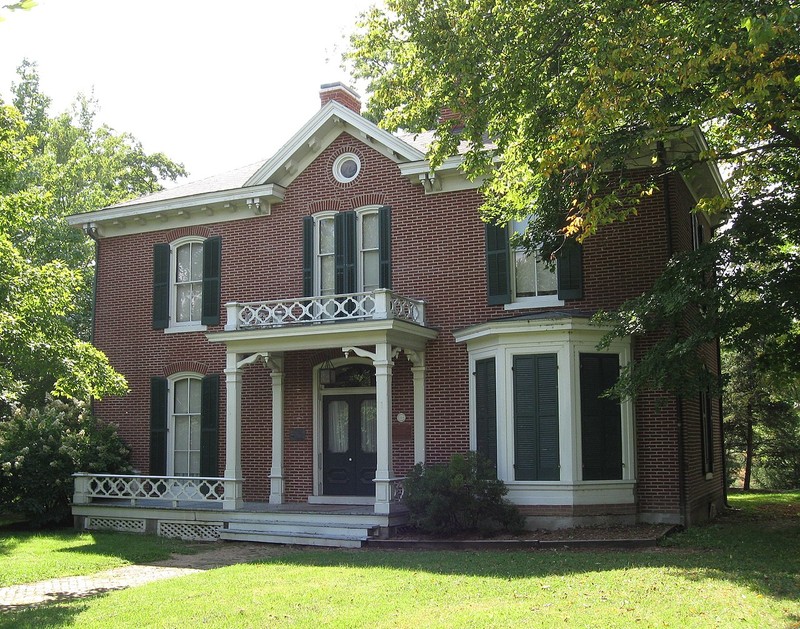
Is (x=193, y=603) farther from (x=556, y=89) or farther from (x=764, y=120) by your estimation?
(x=764, y=120)

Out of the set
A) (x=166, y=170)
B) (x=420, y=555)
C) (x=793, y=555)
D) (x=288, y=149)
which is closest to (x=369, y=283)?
(x=288, y=149)

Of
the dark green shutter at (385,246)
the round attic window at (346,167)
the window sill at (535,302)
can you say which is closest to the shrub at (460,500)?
the window sill at (535,302)

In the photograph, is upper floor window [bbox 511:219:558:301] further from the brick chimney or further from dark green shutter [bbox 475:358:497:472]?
the brick chimney

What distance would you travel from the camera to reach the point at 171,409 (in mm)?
19953

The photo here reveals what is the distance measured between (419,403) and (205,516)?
16.1ft

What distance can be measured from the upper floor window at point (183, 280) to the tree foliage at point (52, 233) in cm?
182

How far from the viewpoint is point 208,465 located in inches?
754

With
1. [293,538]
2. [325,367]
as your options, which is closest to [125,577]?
[293,538]

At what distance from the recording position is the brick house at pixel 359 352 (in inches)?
602

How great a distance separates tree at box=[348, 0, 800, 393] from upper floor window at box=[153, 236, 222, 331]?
7.49 metres

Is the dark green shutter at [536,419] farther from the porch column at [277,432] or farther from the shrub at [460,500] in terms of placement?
the porch column at [277,432]

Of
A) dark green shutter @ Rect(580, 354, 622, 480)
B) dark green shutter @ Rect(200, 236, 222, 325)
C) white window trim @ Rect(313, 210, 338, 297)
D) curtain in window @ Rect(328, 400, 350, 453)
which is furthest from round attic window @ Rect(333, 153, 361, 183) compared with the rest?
dark green shutter @ Rect(580, 354, 622, 480)

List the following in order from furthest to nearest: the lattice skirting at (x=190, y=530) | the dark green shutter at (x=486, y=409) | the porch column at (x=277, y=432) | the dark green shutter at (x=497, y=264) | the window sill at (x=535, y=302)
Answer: the porch column at (x=277, y=432), the lattice skirting at (x=190, y=530), the dark green shutter at (x=497, y=264), the window sill at (x=535, y=302), the dark green shutter at (x=486, y=409)

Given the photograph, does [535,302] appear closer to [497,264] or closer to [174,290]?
[497,264]
